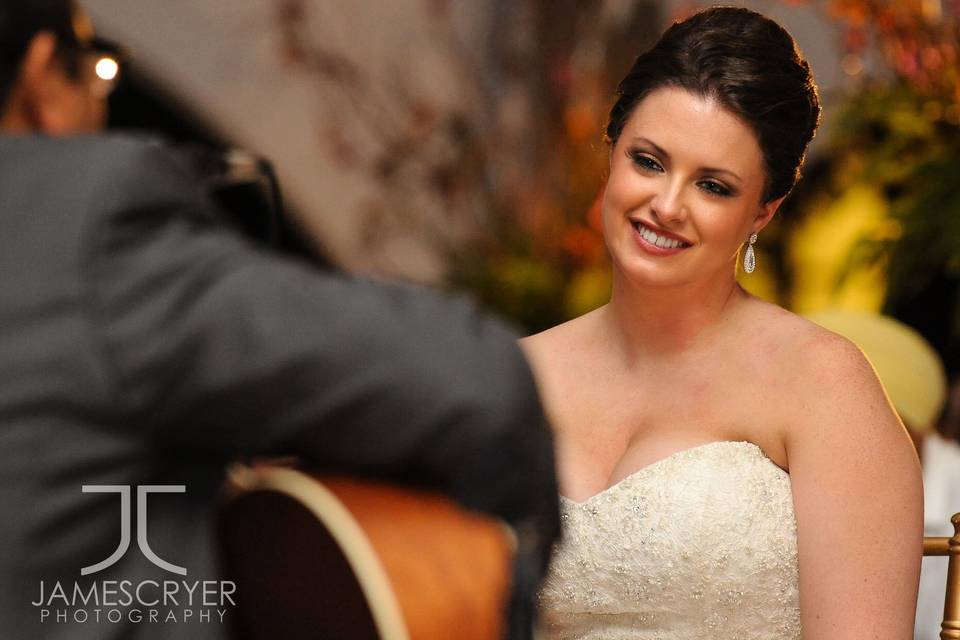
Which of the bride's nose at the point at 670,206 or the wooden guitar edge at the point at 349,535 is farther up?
the bride's nose at the point at 670,206

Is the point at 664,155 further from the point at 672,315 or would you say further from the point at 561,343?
the point at 561,343

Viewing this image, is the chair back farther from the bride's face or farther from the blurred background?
the blurred background

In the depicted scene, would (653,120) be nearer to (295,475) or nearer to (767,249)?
(295,475)

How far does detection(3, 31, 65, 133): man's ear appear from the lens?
3.23ft

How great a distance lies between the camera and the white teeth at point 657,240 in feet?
6.37

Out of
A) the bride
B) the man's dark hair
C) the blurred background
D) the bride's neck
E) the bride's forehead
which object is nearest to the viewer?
the man's dark hair

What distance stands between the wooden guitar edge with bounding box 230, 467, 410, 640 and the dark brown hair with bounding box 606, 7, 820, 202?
1.11 m

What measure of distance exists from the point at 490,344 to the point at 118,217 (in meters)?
0.30

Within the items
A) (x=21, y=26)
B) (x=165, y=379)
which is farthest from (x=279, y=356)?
(x=21, y=26)

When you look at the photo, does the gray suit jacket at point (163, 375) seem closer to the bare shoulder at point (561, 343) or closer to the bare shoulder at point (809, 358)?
the bare shoulder at point (809, 358)

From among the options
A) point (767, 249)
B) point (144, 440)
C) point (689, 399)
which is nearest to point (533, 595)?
point (144, 440)

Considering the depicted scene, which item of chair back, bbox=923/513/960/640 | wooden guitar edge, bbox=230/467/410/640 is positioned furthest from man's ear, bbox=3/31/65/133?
chair back, bbox=923/513/960/640

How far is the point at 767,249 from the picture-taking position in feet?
15.6

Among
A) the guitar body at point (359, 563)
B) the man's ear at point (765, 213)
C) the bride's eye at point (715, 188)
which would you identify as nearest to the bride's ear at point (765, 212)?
the man's ear at point (765, 213)
